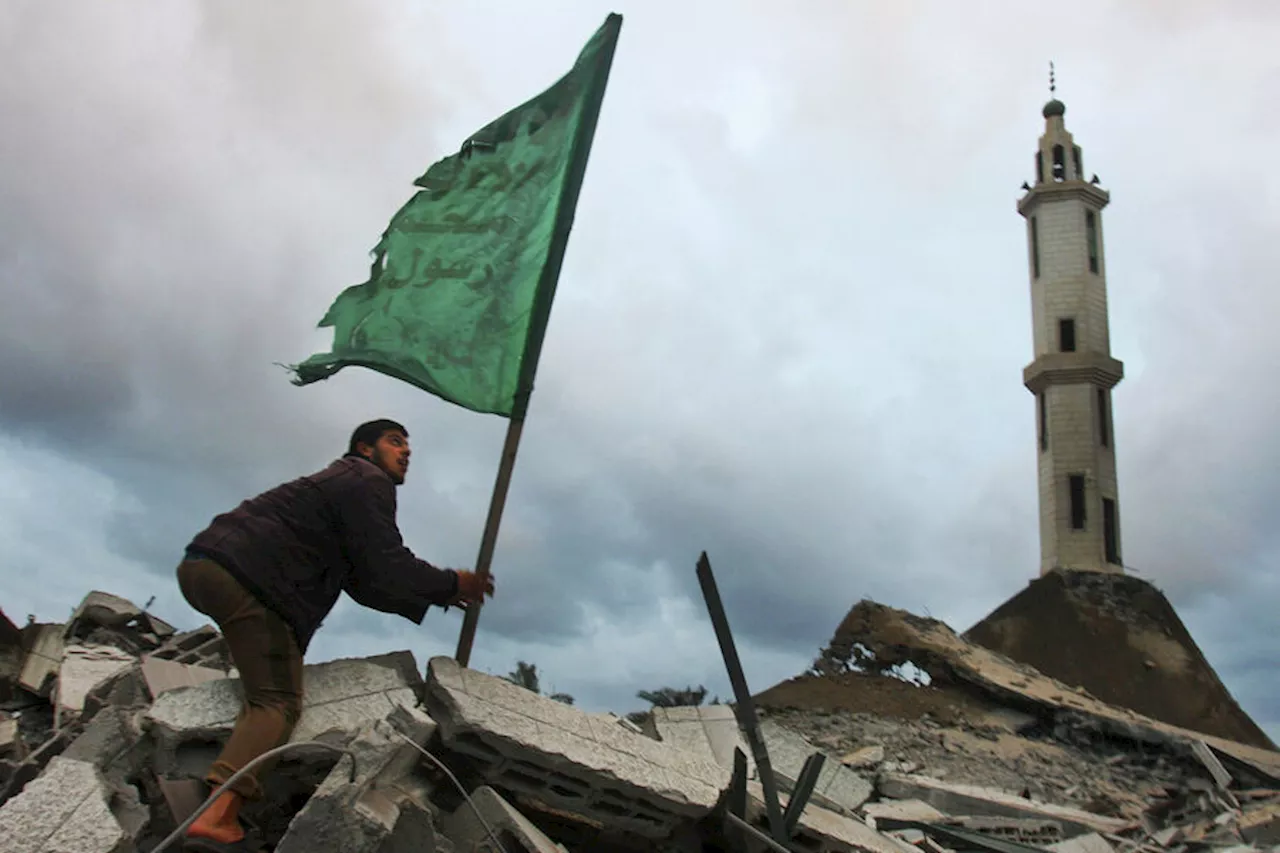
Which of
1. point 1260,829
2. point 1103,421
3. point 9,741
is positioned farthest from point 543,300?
point 1103,421

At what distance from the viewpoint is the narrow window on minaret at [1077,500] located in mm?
28125

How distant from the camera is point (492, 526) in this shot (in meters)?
4.57

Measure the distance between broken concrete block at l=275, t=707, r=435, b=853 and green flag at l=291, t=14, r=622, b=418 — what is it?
162cm

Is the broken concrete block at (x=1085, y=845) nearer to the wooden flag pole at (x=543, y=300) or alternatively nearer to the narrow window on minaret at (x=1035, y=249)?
the wooden flag pole at (x=543, y=300)

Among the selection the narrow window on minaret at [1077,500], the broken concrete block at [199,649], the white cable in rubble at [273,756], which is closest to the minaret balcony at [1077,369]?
the narrow window on minaret at [1077,500]

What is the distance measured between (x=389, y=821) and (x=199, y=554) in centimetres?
124

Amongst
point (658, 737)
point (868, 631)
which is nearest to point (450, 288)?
point (658, 737)

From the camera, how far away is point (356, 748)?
357cm

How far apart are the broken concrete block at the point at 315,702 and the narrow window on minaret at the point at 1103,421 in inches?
1105

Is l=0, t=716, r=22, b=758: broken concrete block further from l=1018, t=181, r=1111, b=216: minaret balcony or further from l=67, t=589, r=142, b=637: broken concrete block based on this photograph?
l=1018, t=181, r=1111, b=216: minaret balcony

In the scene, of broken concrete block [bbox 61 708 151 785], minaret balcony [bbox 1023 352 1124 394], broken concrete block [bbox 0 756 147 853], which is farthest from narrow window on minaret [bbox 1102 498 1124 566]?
broken concrete block [bbox 0 756 147 853]

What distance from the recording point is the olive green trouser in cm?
377

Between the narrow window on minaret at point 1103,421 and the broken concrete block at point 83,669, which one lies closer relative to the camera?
the broken concrete block at point 83,669

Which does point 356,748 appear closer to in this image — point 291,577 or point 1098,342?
point 291,577
